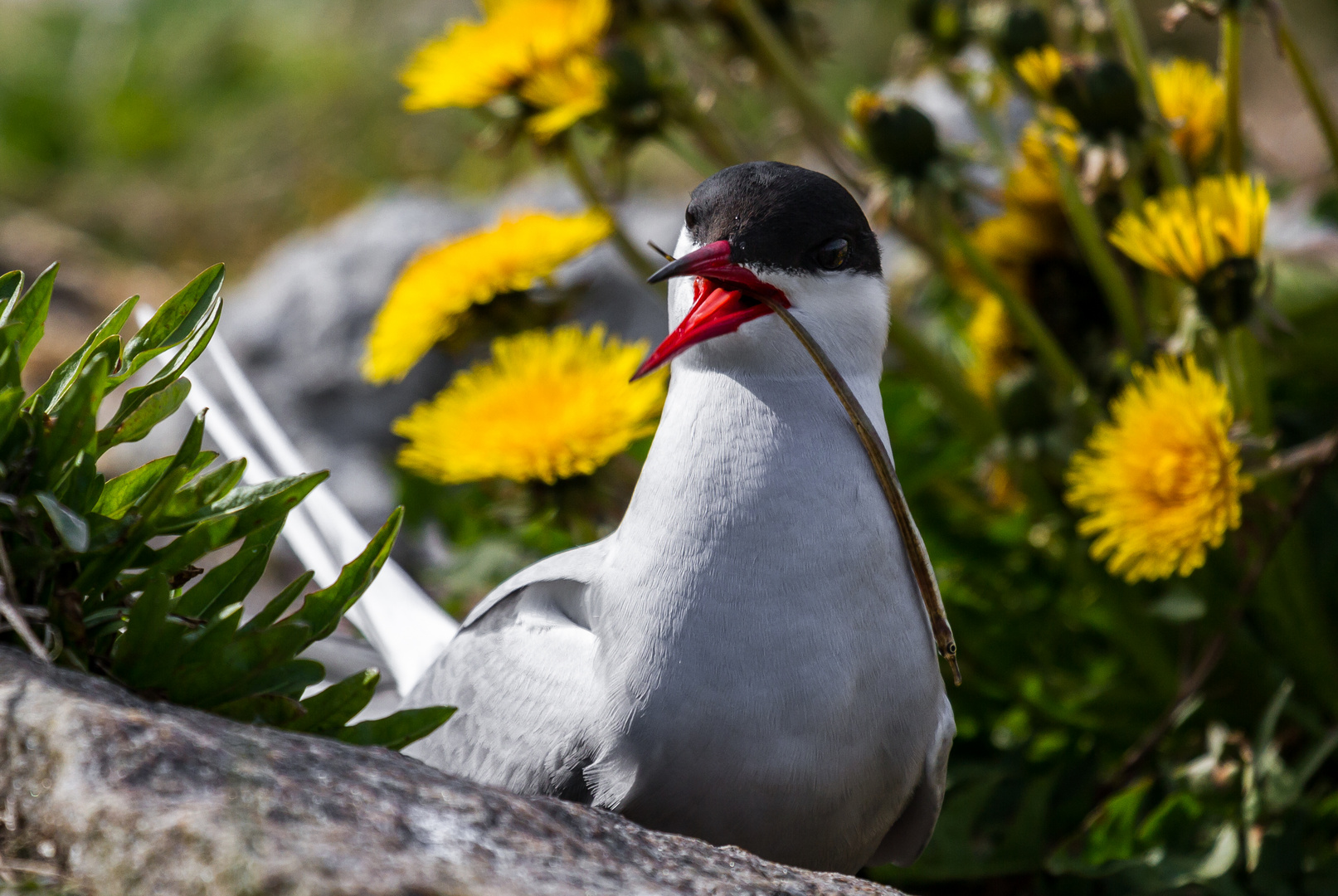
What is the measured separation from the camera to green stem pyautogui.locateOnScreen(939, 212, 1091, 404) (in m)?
1.88

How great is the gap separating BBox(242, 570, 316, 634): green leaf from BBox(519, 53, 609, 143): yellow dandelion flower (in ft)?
3.36

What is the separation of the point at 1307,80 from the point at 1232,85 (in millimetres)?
139

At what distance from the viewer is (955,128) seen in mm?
3680

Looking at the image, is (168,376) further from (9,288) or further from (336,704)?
(336,704)

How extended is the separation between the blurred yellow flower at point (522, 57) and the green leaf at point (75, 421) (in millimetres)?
1037

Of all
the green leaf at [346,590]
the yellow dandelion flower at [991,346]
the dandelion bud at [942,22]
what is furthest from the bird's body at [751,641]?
the dandelion bud at [942,22]

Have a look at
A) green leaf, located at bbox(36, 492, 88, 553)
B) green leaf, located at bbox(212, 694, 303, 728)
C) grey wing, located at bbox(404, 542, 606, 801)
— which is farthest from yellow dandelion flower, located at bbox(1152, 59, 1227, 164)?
green leaf, located at bbox(36, 492, 88, 553)

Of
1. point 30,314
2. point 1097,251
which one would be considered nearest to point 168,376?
point 30,314

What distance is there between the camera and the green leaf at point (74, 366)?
46.4 inches

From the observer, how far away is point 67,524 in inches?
39.8

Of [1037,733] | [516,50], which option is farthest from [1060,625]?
[516,50]

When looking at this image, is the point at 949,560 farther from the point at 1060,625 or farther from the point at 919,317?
the point at 919,317

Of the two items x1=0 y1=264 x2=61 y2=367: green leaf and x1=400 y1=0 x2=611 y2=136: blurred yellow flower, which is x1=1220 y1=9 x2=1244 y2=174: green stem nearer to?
x1=400 y1=0 x2=611 y2=136: blurred yellow flower

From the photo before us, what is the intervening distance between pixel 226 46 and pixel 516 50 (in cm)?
518
